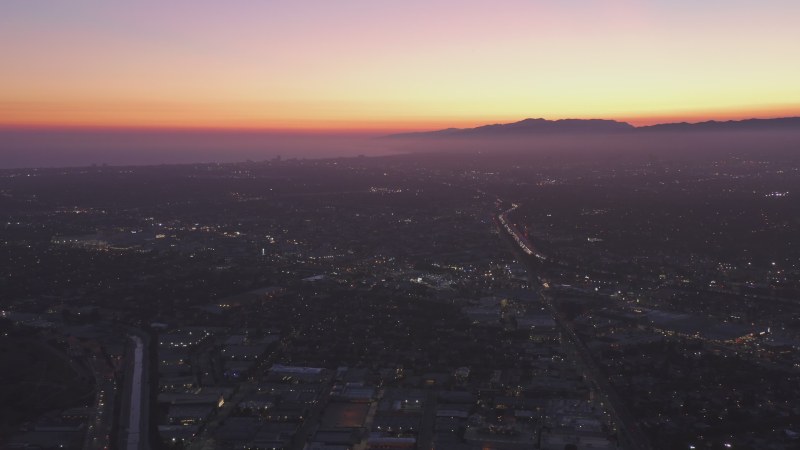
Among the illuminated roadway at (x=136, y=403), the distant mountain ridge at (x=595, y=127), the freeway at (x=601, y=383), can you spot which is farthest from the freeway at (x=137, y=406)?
the distant mountain ridge at (x=595, y=127)

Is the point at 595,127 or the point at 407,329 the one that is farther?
the point at 595,127

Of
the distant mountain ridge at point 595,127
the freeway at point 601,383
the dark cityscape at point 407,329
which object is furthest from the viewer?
the distant mountain ridge at point 595,127

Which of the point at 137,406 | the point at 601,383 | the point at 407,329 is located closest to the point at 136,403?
the point at 137,406

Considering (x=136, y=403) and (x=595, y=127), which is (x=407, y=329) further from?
(x=595, y=127)

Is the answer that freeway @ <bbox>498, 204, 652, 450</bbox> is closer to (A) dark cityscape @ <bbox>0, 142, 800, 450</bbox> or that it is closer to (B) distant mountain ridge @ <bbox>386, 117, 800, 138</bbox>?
(A) dark cityscape @ <bbox>0, 142, 800, 450</bbox>

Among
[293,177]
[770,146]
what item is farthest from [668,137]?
[293,177]

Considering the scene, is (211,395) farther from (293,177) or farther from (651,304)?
(293,177)

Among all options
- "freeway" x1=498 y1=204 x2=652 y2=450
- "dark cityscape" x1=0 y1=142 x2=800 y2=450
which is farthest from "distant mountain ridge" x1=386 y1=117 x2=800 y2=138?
"freeway" x1=498 y1=204 x2=652 y2=450

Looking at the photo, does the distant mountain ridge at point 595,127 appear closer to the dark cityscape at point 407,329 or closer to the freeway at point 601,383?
the dark cityscape at point 407,329
